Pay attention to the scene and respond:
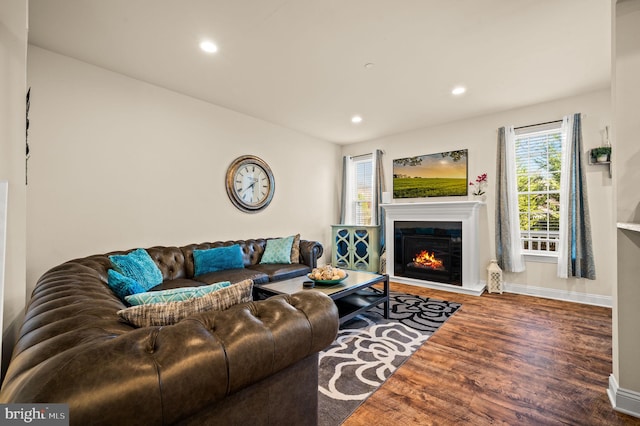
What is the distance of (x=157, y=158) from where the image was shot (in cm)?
346

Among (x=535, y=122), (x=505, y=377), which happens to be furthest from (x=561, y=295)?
(x=505, y=377)

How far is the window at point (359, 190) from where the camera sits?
19.3 feet

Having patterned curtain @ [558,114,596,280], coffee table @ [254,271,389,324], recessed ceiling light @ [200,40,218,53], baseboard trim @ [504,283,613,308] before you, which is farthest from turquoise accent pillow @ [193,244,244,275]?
patterned curtain @ [558,114,596,280]

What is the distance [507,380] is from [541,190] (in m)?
3.21

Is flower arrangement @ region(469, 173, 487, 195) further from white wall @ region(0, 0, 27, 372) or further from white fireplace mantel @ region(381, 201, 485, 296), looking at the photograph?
white wall @ region(0, 0, 27, 372)

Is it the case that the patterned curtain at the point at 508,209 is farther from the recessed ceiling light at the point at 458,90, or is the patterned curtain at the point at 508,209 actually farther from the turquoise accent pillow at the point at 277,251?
the turquoise accent pillow at the point at 277,251

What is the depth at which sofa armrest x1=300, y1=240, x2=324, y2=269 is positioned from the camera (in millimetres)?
4196

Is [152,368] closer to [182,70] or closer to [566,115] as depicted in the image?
[182,70]

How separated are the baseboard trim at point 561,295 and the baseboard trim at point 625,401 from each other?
2.27m

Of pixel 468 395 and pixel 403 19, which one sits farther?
pixel 403 19

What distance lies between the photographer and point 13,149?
1.34 meters

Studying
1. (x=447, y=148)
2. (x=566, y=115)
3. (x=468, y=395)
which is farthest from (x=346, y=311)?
(x=566, y=115)

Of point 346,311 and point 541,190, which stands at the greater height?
point 541,190
